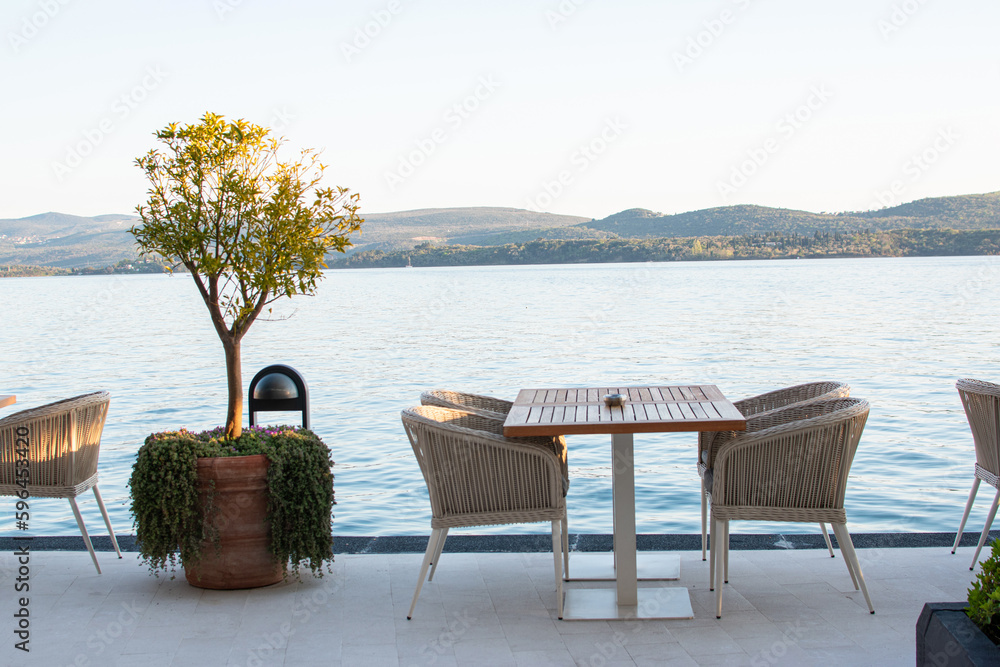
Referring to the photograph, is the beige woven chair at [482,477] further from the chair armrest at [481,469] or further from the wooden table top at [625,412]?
the wooden table top at [625,412]

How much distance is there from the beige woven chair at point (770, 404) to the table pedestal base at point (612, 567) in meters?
0.20

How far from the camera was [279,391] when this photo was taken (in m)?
3.88

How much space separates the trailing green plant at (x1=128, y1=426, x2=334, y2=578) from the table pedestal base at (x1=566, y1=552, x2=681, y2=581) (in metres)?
1.04

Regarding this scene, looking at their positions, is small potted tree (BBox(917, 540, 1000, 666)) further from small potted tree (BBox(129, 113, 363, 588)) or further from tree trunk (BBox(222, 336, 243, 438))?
tree trunk (BBox(222, 336, 243, 438))

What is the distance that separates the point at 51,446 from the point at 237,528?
912mm

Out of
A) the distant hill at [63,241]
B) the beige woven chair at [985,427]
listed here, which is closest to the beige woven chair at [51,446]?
the beige woven chair at [985,427]

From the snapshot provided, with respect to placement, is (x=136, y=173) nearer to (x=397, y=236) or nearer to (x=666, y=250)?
(x=666, y=250)

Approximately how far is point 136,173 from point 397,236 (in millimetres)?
65956

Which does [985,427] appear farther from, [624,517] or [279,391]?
[279,391]

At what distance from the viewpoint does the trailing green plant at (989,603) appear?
6.31 feet

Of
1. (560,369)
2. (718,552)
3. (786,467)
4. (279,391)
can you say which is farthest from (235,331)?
(560,369)

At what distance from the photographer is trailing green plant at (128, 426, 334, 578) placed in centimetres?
322

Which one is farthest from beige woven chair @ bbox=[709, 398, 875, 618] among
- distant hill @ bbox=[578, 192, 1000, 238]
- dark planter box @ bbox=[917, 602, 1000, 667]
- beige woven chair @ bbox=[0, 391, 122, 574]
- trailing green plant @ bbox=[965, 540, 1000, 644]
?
distant hill @ bbox=[578, 192, 1000, 238]

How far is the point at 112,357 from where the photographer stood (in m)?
17.3
